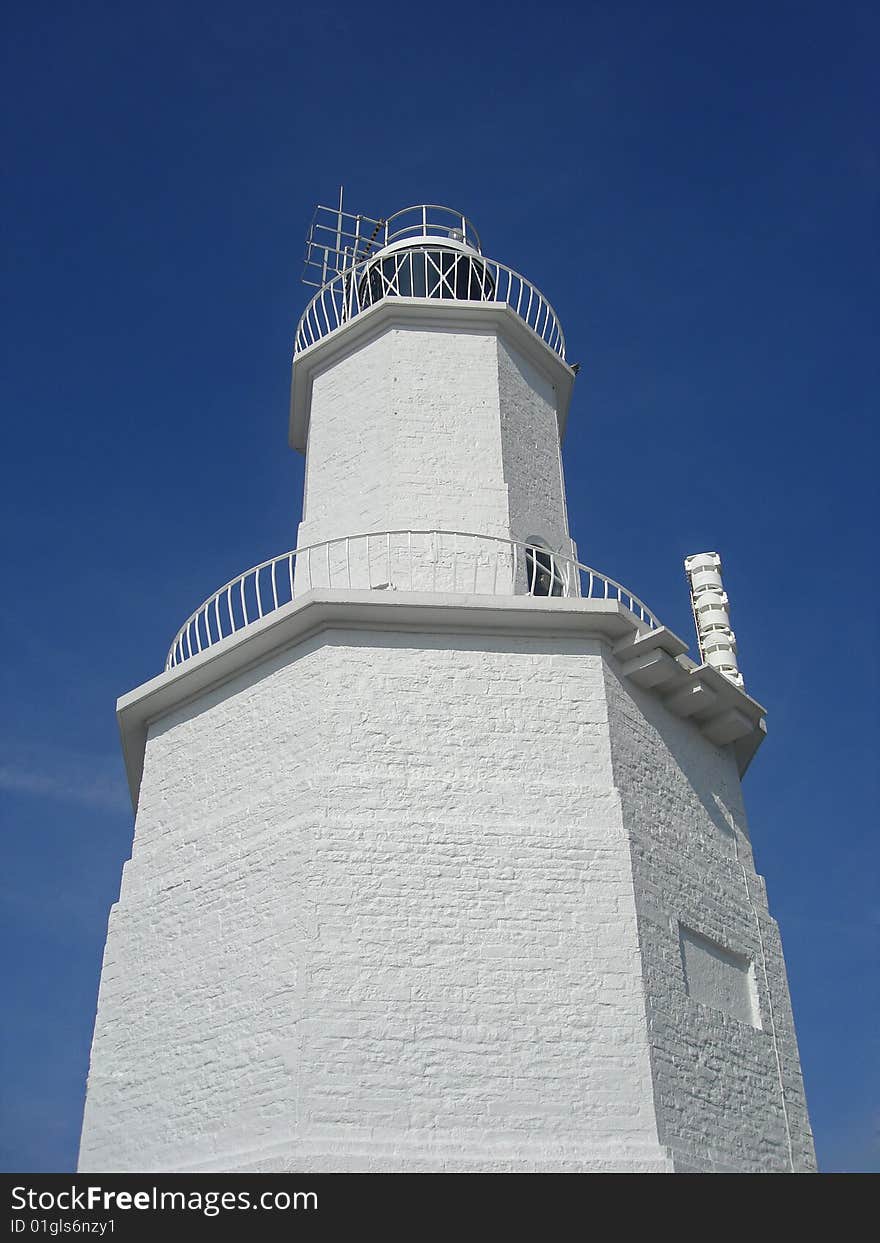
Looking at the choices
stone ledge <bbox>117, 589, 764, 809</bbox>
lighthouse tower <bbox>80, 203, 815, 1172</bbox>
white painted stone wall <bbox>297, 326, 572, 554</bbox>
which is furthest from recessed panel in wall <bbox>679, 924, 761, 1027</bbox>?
white painted stone wall <bbox>297, 326, 572, 554</bbox>

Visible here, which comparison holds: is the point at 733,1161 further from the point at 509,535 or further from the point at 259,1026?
the point at 509,535

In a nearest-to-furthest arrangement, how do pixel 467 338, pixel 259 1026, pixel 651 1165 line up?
1. pixel 651 1165
2. pixel 259 1026
3. pixel 467 338

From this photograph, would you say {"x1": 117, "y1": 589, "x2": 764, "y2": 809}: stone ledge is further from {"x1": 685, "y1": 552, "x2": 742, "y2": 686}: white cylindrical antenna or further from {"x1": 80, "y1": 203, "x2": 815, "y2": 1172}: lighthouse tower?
{"x1": 685, "y1": 552, "x2": 742, "y2": 686}: white cylindrical antenna

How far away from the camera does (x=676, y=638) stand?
1619 cm

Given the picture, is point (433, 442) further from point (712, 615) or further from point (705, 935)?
point (705, 935)

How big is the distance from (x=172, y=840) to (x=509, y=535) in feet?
19.7

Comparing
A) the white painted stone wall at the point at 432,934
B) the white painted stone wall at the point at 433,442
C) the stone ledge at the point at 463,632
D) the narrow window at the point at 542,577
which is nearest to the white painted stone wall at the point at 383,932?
the white painted stone wall at the point at 432,934

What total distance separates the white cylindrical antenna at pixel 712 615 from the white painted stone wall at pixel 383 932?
141 inches

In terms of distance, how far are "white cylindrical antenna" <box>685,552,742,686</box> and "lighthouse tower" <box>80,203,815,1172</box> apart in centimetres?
134

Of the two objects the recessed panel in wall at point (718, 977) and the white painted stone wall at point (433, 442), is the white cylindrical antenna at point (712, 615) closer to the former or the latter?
the white painted stone wall at point (433, 442)

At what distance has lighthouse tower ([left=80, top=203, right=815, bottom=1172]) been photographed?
12.8 m

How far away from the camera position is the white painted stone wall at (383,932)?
41.6ft

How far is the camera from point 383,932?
1353cm
